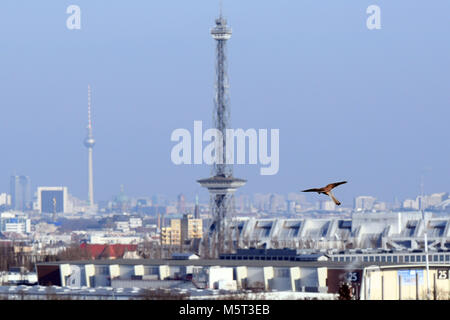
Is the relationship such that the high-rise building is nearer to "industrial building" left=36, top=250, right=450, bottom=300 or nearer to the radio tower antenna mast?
the radio tower antenna mast

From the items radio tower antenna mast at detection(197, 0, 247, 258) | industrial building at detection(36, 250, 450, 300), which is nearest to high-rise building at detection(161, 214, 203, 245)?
radio tower antenna mast at detection(197, 0, 247, 258)

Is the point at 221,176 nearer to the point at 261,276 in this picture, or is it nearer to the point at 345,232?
the point at 345,232

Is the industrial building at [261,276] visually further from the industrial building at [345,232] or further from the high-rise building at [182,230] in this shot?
the high-rise building at [182,230]

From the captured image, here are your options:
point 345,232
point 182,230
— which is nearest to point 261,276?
point 345,232

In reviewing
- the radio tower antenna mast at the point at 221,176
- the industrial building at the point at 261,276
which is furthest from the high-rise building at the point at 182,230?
the industrial building at the point at 261,276

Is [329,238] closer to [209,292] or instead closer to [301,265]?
Answer: [301,265]

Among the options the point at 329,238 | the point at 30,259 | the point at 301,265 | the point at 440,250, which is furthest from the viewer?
the point at 329,238

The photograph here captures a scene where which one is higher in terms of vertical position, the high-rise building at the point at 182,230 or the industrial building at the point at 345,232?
the industrial building at the point at 345,232
